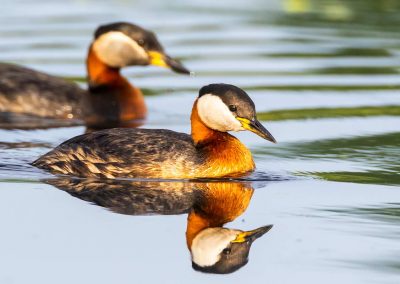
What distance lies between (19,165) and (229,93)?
94.5 inches

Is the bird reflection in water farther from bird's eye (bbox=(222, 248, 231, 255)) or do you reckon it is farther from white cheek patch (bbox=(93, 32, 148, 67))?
white cheek patch (bbox=(93, 32, 148, 67))

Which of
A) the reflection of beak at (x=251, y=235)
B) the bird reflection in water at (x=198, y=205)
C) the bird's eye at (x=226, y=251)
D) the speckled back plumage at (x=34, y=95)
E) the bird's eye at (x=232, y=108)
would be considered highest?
the bird's eye at (x=232, y=108)

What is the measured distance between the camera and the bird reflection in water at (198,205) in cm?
1005

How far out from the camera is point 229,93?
12.8 meters

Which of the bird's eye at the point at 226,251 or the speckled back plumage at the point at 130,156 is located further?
the speckled back plumage at the point at 130,156

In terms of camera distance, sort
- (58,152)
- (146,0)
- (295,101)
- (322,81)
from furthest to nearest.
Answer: (146,0) < (322,81) < (295,101) < (58,152)

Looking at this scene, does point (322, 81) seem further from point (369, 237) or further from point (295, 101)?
point (369, 237)

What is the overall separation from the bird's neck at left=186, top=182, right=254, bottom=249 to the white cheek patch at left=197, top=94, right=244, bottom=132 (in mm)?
646

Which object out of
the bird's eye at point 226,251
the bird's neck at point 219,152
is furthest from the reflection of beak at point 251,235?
the bird's neck at point 219,152

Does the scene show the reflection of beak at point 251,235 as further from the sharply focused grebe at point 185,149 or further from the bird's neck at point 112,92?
the bird's neck at point 112,92

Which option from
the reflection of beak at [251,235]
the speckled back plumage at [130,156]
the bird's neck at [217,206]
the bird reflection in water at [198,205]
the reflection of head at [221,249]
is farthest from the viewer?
the speckled back plumage at [130,156]

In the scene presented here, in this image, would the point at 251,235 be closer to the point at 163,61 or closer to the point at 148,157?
the point at 148,157

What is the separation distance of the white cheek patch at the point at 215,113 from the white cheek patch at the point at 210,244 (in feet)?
7.27

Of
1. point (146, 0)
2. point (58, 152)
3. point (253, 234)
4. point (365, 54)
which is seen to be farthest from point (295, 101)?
point (146, 0)
